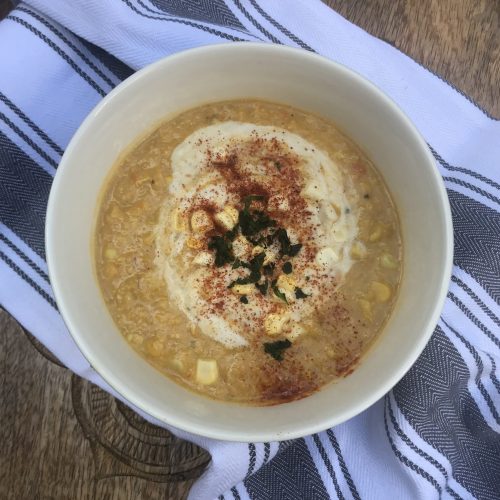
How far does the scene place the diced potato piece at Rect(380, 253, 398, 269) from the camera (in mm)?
1960

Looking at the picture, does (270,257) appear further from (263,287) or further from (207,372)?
(207,372)

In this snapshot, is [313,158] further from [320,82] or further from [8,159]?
[8,159]

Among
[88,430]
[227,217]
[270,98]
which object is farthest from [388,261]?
[88,430]

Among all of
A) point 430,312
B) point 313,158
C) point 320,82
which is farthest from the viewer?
point 313,158

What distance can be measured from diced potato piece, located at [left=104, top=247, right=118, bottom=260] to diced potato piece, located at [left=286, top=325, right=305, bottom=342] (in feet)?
1.96

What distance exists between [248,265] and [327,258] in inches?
9.8

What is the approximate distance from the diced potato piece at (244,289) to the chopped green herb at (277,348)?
0.17m

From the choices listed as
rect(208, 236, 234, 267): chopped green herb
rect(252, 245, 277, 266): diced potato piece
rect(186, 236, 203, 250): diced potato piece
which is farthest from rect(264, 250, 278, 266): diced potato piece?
rect(186, 236, 203, 250): diced potato piece

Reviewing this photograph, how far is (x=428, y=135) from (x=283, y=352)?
0.98 meters

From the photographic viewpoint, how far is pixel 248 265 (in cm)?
195

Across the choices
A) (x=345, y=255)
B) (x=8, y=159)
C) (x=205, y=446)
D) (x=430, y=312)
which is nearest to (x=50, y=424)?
(x=205, y=446)

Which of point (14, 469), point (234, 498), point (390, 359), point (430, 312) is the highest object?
point (430, 312)

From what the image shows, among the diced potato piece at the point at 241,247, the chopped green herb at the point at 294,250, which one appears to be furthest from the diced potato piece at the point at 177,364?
the chopped green herb at the point at 294,250

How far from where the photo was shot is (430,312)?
175cm
